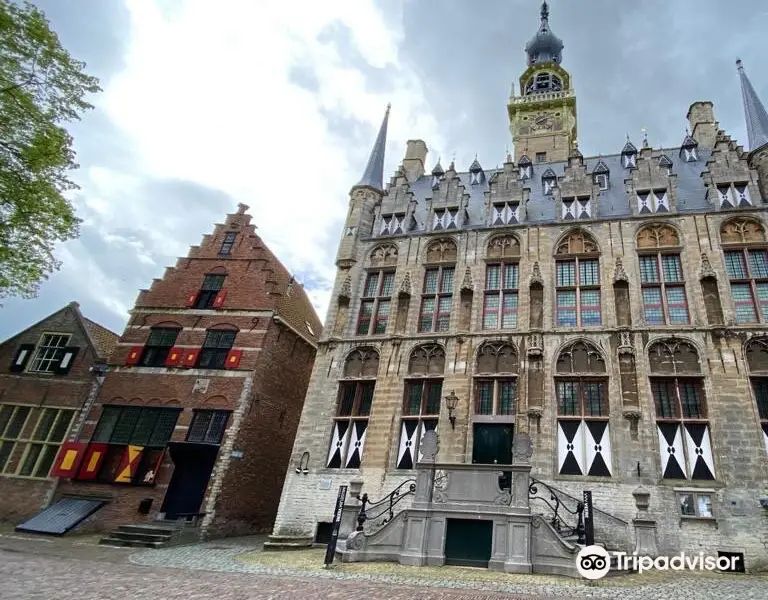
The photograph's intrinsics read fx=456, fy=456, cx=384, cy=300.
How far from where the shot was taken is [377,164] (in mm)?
24828

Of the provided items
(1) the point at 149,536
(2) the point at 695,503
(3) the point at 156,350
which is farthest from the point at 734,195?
(3) the point at 156,350

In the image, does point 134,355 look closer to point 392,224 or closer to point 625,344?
point 392,224

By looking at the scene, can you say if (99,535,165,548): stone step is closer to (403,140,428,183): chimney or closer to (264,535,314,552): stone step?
(264,535,314,552): stone step

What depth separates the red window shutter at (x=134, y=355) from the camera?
19859 millimetres

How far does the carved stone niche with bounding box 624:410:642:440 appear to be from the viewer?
14.6 metres

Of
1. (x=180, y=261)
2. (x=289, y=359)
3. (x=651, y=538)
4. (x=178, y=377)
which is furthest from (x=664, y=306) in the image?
(x=180, y=261)

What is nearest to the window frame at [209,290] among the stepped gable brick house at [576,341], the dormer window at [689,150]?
the stepped gable brick house at [576,341]

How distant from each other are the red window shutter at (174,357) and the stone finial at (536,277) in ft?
49.3

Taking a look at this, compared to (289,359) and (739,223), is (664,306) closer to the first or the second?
(739,223)

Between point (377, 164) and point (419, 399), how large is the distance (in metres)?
13.6

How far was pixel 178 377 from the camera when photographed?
1923 centimetres

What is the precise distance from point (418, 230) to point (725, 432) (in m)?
13.8

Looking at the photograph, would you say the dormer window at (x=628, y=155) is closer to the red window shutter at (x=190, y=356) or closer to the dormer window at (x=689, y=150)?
the dormer window at (x=689, y=150)

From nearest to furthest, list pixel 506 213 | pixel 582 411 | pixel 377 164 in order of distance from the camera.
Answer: pixel 582 411 → pixel 506 213 → pixel 377 164
